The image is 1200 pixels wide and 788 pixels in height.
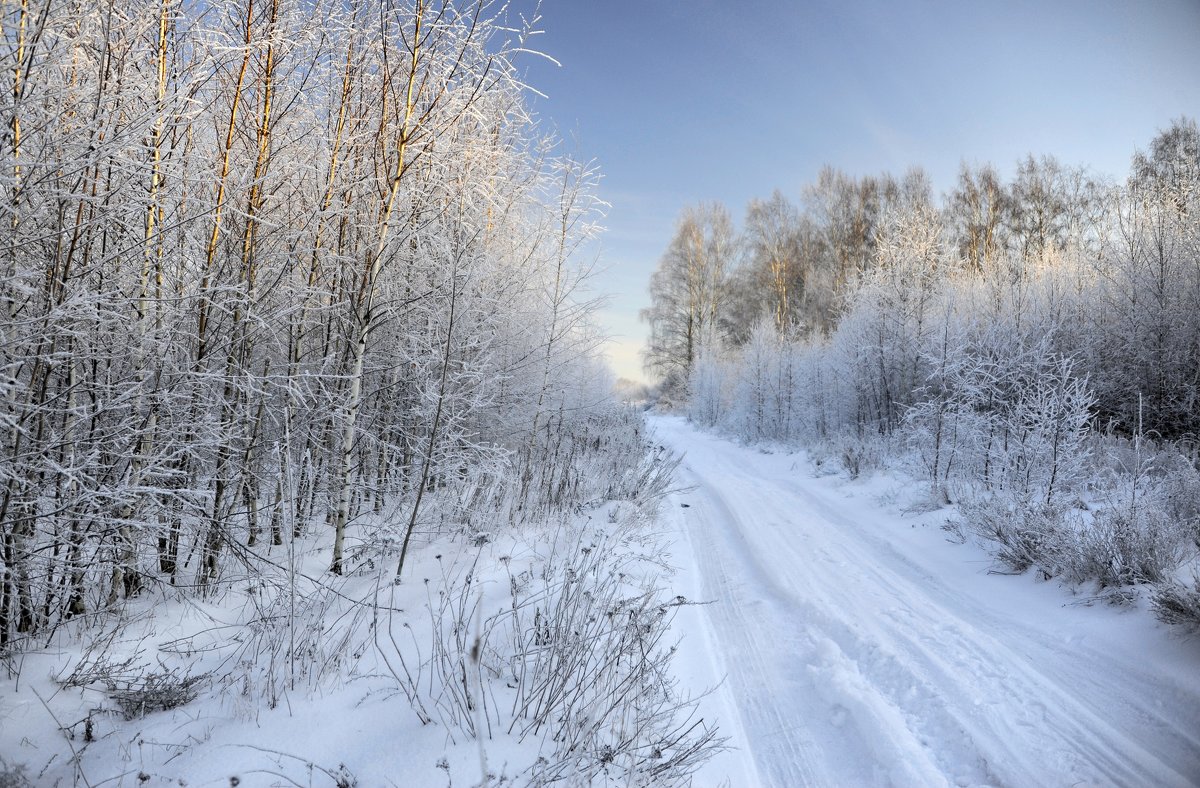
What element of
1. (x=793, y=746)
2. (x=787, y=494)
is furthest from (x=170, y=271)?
(x=787, y=494)

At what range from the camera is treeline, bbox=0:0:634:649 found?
2.38 meters

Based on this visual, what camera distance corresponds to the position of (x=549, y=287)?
7.63 meters

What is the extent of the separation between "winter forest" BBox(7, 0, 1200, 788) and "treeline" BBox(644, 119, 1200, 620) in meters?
0.11

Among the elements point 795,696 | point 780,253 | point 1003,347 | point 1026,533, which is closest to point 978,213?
point 780,253

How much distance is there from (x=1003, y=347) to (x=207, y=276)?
11928mm

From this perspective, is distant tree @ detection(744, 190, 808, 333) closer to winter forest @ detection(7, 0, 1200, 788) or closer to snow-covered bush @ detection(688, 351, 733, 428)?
snow-covered bush @ detection(688, 351, 733, 428)

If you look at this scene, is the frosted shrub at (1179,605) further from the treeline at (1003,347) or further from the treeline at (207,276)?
the treeline at (207,276)

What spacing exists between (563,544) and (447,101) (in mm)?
3873

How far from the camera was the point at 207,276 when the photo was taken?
3.25 metres

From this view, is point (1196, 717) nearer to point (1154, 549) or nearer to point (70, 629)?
point (1154, 549)

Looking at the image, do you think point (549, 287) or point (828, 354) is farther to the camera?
point (828, 354)

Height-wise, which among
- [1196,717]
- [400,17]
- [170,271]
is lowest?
[1196,717]

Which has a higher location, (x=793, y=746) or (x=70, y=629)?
(x=70, y=629)

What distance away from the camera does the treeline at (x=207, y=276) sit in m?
2.38
